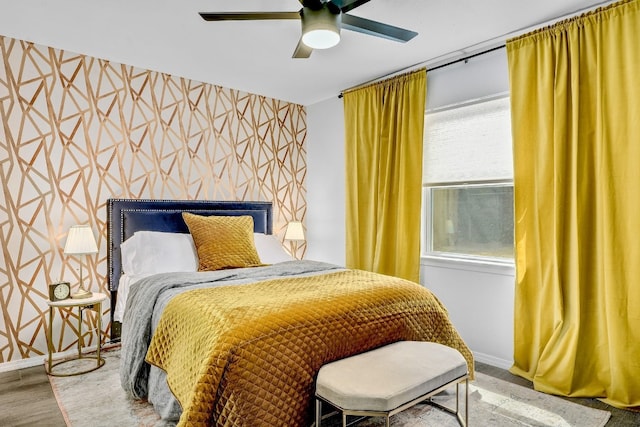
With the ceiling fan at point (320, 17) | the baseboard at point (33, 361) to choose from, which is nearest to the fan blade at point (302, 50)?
the ceiling fan at point (320, 17)

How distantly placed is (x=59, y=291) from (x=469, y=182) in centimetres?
336

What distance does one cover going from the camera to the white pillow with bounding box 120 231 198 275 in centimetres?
314

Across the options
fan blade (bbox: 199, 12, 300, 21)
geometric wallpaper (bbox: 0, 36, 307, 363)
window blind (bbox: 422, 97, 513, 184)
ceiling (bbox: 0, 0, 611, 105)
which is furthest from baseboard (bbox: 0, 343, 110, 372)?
window blind (bbox: 422, 97, 513, 184)

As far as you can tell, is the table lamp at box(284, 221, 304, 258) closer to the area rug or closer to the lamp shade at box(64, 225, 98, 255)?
the lamp shade at box(64, 225, 98, 255)

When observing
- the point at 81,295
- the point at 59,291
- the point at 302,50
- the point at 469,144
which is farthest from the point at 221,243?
the point at 469,144

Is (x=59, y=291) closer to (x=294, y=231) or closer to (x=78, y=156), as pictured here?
(x=78, y=156)

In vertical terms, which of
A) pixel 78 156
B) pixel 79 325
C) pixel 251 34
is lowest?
pixel 79 325

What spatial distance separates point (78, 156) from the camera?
Result: 328cm

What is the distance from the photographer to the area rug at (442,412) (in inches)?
85.1

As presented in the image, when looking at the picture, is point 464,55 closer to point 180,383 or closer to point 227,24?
point 227,24

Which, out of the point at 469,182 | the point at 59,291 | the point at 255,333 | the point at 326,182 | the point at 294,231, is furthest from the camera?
the point at 326,182

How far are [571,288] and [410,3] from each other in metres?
2.13

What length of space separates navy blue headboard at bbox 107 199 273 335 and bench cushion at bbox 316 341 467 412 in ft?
7.70

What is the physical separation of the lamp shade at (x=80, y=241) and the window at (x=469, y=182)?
2871 millimetres
